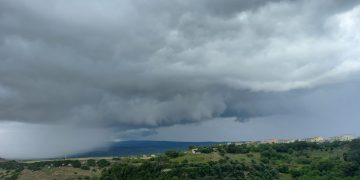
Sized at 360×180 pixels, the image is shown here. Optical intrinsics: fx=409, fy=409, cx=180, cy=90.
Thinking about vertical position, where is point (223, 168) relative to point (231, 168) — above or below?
above

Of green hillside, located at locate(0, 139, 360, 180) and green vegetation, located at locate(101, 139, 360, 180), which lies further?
green hillside, located at locate(0, 139, 360, 180)

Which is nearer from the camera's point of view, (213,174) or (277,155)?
(213,174)

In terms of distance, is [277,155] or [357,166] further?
[277,155]

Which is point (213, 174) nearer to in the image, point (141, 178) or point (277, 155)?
point (141, 178)

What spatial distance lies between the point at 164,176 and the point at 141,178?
9.07 meters

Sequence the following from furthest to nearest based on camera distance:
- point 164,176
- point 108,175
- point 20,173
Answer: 1. point 20,173
2. point 108,175
3. point 164,176

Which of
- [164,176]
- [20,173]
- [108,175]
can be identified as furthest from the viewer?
[20,173]

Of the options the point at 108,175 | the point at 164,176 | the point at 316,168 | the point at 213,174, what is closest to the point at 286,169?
the point at 316,168

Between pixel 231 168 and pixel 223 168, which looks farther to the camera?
pixel 231 168

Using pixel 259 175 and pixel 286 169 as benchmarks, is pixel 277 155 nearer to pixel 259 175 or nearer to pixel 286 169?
pixel 286 169

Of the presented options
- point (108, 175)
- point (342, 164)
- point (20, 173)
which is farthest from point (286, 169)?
point (20, 173)

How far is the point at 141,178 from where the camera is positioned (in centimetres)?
15238

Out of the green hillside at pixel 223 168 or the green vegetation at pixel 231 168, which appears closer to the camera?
the green vegetation at pixel 231 168

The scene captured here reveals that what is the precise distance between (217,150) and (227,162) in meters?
27.6
